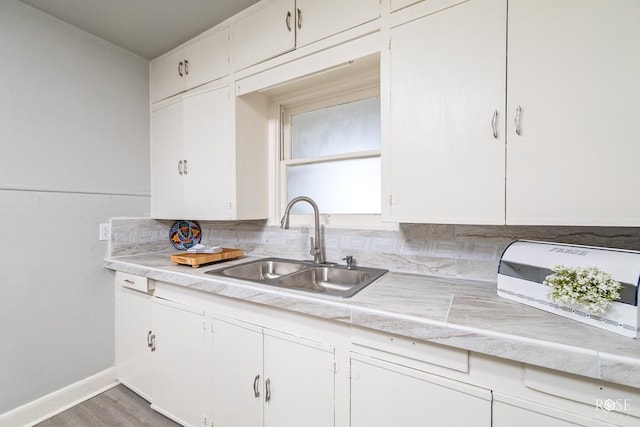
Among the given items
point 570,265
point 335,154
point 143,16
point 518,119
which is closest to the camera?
point 570,265

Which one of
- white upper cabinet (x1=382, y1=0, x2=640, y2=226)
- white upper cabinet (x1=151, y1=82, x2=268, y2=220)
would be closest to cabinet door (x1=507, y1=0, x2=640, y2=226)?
white upper cabinet (x1=382, y1=0, x2=640, y2=226)

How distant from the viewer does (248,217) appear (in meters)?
1.79

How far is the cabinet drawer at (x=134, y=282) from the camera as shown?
63.9 inches

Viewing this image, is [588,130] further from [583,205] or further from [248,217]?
[248,217]

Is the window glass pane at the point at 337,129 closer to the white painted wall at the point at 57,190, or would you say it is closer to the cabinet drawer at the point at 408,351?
the cabinet drawer at the point at 408,351

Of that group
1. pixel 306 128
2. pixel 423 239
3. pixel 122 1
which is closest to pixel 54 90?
pixel 122 1

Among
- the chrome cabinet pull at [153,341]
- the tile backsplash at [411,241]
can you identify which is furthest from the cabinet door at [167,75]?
the chrome cabinet pull at [153,341]

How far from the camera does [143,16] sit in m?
1.67

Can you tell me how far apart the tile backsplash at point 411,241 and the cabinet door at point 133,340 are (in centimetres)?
41

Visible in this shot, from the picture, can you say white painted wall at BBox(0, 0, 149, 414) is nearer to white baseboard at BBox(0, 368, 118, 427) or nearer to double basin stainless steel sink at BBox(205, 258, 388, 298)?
white baseboard at BBox(0, 368, 118, 427)

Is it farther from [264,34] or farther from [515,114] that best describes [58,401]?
[515,114]

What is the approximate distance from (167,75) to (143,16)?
42cm

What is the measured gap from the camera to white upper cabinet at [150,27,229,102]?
175 cm

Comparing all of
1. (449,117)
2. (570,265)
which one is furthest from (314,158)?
(570,265)
